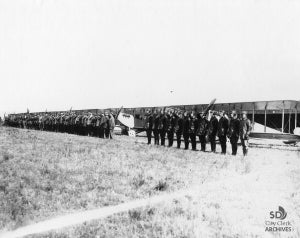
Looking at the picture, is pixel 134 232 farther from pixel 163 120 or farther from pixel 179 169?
pixel 163 120

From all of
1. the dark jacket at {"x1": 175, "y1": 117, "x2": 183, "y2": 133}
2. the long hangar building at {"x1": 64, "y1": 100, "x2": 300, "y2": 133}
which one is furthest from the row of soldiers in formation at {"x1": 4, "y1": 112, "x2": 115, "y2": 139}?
the dark jacket at {"x1": 175, "y1": 117, "x2": 183, "y2": 133}

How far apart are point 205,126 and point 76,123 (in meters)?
17.0

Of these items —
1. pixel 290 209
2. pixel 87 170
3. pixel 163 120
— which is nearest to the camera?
pixel 290 209

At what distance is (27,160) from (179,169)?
17.4 feet

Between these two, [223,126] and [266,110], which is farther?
[266,110]

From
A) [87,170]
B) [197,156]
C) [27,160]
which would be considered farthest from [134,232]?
[197,156]

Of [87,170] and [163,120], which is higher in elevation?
[163,120]

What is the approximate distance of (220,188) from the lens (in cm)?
1009
